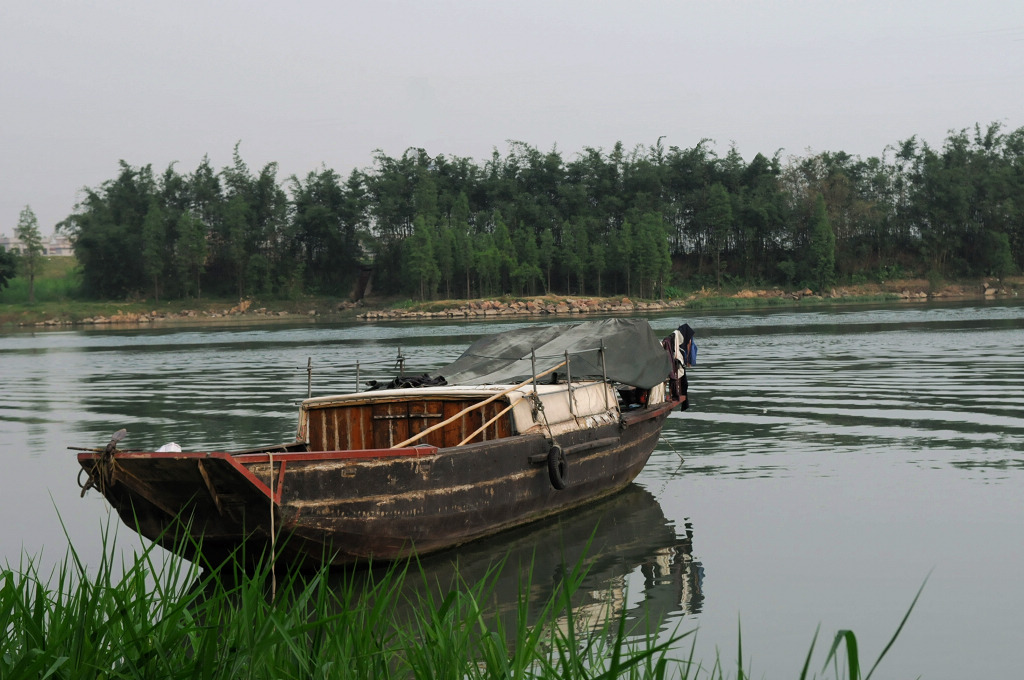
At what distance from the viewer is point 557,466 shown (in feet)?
36.8

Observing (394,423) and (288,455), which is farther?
(394,423)

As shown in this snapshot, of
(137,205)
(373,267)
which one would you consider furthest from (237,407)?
(137,205)

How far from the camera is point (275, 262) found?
105375mm

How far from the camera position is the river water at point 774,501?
26.6ft

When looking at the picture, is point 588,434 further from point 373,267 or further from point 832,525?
point 373,267

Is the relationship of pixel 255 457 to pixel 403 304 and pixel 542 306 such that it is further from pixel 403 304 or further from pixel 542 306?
pixel 403 304

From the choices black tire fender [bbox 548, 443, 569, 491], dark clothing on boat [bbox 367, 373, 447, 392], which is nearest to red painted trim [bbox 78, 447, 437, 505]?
black tire fender [bbox 548, 443, 569, 491]

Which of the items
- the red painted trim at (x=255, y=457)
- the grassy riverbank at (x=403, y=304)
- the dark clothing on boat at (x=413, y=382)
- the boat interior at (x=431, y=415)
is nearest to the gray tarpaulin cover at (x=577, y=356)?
the dark clothing on boat at (x=413, y=382)

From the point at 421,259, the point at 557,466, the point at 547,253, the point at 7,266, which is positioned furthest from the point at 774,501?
the point at 7,266

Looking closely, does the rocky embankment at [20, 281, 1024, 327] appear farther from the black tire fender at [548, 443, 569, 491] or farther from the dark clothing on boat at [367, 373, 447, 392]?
the black tire fender at [548, 443, 569, 491]

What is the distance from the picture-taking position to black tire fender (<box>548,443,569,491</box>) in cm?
1117

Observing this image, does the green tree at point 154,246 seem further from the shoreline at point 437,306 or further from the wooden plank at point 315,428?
the wooden plank at point 315,428

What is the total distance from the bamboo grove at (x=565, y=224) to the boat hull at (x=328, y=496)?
83.4 m

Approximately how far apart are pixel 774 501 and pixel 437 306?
76.9 metres
